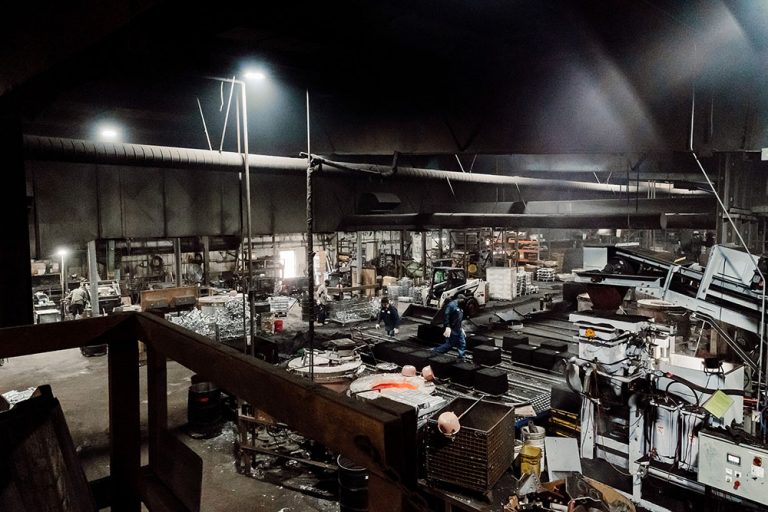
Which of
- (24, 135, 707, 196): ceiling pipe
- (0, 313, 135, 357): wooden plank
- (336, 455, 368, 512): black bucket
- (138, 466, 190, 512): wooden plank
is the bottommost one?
(336, 455, 368, 512): black bucket

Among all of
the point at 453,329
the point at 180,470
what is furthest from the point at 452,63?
the point at 453,329

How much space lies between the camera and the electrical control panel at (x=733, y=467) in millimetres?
5090

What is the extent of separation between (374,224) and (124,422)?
9.69 m

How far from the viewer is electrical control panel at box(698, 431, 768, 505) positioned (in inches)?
200

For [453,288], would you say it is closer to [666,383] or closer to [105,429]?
[666,383]

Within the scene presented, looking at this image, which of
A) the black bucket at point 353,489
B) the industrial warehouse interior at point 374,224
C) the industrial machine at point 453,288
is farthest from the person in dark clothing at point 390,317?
the black bucket at point 353,489

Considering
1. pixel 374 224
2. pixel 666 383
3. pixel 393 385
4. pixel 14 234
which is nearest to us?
pixel 14 234

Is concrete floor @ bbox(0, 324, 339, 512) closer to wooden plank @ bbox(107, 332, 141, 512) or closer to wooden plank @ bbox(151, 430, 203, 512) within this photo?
wooden plank @ bbox(107, 332, 141, 512)

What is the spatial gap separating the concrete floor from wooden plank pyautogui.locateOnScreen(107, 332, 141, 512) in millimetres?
4593

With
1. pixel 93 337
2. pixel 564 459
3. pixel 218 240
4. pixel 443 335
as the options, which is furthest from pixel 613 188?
pixel 218 240

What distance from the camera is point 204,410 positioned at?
898cm

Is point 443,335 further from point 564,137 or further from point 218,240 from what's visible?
point 218,240

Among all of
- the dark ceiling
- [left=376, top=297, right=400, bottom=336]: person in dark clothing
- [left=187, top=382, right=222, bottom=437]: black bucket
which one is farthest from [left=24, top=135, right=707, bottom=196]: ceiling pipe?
[left=376, top=297, right=400, bottom=336]: person in dark clothing

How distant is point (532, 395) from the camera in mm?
9477
